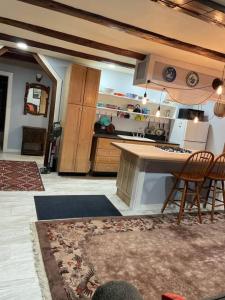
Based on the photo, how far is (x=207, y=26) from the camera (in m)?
2.66

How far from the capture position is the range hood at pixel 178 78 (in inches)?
165

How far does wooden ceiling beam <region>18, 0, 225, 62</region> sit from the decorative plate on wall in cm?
73

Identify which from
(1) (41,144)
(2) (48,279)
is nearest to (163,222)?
(2) (48,279)

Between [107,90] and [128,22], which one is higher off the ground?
[128,22]

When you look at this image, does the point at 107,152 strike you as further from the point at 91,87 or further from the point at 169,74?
the point at 169,74

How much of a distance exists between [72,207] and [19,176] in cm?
165

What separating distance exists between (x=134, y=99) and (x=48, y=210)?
3.66m

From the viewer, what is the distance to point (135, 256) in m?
2.62

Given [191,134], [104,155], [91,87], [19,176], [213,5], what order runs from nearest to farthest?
[213,5] < [19,176] < [91,87] < [104,155] < [191,134]

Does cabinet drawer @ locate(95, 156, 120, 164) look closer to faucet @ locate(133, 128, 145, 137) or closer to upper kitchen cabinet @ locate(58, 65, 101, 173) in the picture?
upper kitchen cabinet @ locate(58, 65, 101, 173)

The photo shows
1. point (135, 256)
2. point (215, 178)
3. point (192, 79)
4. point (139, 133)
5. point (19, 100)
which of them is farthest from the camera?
point (19, 100)

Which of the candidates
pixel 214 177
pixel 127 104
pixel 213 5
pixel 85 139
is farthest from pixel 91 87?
pixel 213 5

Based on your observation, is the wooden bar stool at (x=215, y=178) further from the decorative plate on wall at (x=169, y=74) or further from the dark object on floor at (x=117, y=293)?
the dark object on floor at (x=117, y=293)

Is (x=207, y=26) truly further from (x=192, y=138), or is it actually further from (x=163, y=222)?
(x=192, y=138)
